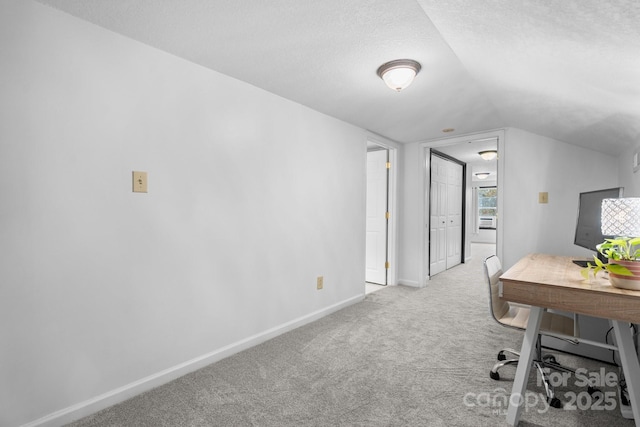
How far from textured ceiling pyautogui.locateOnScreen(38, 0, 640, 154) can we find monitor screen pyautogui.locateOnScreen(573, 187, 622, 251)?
556 millimetres

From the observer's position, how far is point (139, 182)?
1.94 metres

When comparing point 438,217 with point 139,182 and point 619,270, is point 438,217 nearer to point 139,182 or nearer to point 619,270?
point 619,270

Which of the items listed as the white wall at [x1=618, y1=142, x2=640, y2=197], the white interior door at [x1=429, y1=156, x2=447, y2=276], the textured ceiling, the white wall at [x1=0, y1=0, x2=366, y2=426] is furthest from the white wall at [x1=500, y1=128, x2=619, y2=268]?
the white wall at [x1=0, y1=0, x2=366, y2=426]

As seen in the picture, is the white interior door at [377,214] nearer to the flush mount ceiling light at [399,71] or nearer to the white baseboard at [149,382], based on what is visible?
the white baseboard at [149,382]

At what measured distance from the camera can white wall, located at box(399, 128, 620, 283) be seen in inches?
140

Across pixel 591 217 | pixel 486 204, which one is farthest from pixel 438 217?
pixel 486 204

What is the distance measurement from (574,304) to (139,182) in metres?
2.43

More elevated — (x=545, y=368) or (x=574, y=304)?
(x=574, y=304)

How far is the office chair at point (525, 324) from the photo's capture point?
1.84m

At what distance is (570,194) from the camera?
361 cm

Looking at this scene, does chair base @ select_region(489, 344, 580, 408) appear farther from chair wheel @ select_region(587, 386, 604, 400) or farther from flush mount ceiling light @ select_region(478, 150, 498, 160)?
flush mount ceiling light @ select_region(478, 150, 498, 160)

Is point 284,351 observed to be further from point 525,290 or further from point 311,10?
point 311,10

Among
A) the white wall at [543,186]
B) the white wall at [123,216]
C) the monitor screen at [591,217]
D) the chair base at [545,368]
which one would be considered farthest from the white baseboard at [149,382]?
the white wall at [543,186]

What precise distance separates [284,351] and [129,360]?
1.07 m
